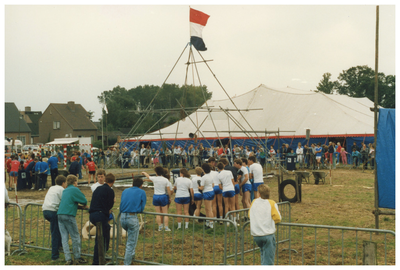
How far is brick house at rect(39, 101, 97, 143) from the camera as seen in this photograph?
7206cm

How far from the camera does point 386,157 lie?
8.50m

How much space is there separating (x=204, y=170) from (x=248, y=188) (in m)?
1.89

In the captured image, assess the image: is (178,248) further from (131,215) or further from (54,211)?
(54,211)

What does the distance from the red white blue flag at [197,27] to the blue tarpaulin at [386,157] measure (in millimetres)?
12917

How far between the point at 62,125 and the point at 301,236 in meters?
69.0

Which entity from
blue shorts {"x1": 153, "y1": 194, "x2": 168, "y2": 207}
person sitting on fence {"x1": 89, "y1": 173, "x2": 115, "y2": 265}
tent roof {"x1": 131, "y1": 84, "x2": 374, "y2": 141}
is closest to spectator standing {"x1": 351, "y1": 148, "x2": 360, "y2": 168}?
tent roof {"x1": 131, "y1": 84, "x2": 374, "y2": 141}

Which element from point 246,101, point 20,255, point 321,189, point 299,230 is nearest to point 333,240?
point 299,230

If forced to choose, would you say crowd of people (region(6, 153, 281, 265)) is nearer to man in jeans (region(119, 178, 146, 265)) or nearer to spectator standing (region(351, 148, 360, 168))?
man in jeans (region(119, 178, 146, 265))

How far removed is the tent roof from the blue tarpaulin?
21.6 meters

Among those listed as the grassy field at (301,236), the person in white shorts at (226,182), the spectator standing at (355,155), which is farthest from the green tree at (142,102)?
the person in white shorts at (226,182)

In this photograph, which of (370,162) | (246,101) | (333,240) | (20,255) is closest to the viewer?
(20,255)

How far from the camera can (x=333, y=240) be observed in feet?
29.6

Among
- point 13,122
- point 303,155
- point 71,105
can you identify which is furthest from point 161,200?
point 71,105

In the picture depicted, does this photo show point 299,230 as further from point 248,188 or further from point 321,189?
point 321,189
